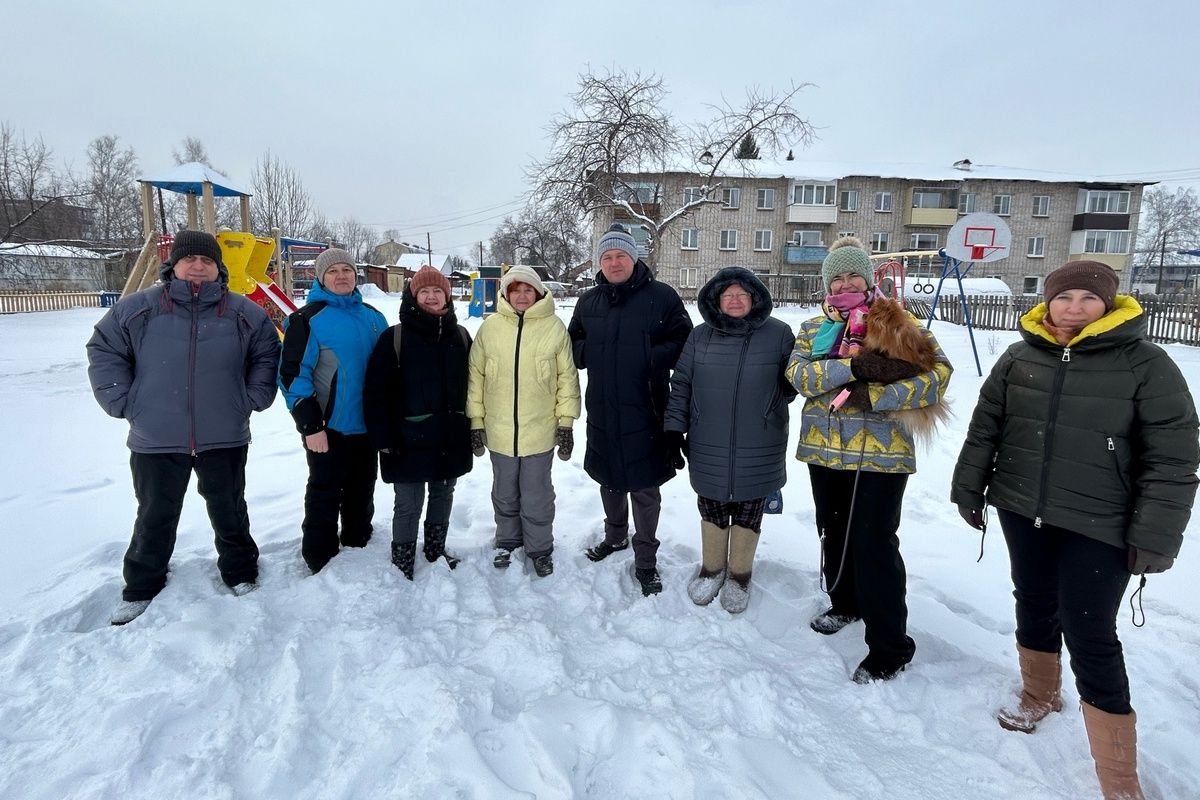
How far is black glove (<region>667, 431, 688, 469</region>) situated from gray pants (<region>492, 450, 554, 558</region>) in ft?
2.30

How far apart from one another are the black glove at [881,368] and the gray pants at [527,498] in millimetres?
1746

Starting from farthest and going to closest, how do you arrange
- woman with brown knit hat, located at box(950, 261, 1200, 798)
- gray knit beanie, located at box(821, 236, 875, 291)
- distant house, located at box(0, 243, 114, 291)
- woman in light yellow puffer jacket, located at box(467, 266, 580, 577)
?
distant house, located at box(0, 243, 114, 291) < woman in light yellow puffer jacket, located at box(467, 266, 580, 577) < gray knit beanie, located at box(821, 236, 875, 291) < woman with brown knit hat, located at box(950, 261, 1200, 798)

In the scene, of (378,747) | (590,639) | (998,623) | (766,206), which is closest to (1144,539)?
(998,623)

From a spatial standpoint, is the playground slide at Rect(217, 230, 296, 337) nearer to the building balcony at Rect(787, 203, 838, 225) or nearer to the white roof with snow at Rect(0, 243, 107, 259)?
the white roof with snow at Rect(0, 243, 107, 259)

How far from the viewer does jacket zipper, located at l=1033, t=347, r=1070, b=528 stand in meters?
2.04

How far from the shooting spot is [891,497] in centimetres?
256

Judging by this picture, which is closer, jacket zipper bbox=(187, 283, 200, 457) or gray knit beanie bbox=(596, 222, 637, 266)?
jacket zipper bbox=(187, 283, 200, 457)

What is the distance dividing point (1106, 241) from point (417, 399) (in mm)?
47235

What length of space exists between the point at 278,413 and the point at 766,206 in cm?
3385

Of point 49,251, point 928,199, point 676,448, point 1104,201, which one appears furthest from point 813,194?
point 49,251

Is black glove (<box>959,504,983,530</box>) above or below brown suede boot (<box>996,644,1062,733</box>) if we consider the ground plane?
above

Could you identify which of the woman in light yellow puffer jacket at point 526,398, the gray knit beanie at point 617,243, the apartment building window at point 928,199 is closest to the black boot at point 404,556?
the woman in light yellow puffer jacket at point 526,398

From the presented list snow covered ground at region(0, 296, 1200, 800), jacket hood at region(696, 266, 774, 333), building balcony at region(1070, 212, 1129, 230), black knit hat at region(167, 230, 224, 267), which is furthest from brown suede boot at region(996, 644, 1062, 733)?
building balcony at region(1070, 212, 1129, 230)

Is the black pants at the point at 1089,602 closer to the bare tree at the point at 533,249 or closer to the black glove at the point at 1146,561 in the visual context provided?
the black glove at the point at 1146,561
